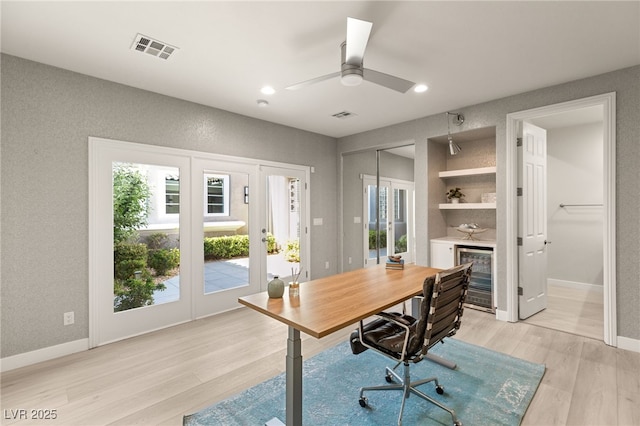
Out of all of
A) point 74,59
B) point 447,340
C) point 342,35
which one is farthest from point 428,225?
point 74,59

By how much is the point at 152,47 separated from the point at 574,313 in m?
5.48

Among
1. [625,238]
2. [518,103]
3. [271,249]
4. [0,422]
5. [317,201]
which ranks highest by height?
[518,103]

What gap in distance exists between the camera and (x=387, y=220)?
524cm

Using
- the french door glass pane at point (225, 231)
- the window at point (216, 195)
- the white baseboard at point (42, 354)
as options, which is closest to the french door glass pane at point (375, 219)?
the french door glass pane at point (225, 231)

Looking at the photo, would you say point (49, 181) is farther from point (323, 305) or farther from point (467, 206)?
point (467, 206)

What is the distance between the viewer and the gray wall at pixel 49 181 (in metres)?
2.56

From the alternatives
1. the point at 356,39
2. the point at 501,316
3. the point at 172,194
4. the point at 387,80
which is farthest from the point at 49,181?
the point at 501,316

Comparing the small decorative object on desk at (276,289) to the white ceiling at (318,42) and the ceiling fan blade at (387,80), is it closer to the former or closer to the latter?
the ceiling fan blade at (387,80)

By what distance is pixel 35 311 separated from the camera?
2670mm

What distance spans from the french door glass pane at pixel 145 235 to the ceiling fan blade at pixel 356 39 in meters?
2.55

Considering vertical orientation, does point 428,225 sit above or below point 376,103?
below

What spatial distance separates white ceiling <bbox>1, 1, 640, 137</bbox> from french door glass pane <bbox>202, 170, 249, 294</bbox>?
1.13m

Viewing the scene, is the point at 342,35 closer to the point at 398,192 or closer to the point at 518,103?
the point at 518,103

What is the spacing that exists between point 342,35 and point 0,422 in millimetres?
3569
